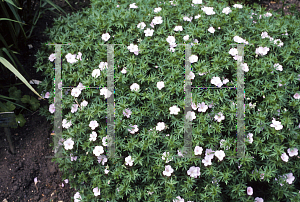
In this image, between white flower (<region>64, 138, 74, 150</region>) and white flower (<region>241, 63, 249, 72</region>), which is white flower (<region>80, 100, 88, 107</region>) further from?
white flower (<region>241, 63, 249, 72</region>)

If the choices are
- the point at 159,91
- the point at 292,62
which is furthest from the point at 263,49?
the point at 159,91

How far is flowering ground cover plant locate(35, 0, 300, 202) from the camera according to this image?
248 cm

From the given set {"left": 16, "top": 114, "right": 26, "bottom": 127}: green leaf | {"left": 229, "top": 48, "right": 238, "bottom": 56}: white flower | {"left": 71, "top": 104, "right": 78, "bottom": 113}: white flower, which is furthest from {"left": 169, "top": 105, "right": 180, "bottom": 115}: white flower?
{"left": 16, "top": 114, "right": 26, "bottom": 127}: green leaf

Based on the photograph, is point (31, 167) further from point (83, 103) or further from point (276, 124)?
point (276, 124)

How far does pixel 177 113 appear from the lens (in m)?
2.45

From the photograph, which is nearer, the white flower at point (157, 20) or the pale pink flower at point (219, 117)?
the pale pink flower at point (219, 117)

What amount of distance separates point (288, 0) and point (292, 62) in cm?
292

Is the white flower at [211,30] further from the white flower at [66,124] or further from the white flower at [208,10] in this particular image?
the white flower at [66,124]

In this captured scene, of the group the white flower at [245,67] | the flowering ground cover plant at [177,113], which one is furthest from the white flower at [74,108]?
the white flower at [245,67]

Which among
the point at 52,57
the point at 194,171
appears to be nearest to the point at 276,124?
the point at 194,171

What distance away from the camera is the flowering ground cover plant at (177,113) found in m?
2.48

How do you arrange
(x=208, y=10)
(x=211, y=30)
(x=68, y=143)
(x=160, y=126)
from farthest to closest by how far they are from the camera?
1. (x=208, y=10)
2. (x=211, y=30)
3. (x=68, y=143)
4. (x=160, y=126)

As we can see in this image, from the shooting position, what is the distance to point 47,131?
3516 mm

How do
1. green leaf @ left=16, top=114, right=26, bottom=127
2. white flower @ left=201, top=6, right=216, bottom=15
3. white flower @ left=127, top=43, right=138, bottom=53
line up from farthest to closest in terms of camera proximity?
green leaf @ left=16, top=114, right=26, bottom=127 < white flower @ left=201, top=6, right=216, bottom=15 < white flower @ left=127, top=43, right=138, bottom=53
